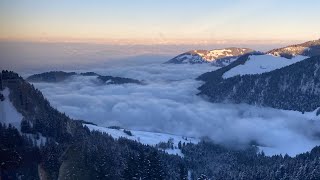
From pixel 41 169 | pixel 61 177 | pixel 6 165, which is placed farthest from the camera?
pixel 41 169

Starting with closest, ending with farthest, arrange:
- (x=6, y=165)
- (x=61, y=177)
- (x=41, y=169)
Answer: (x=6, y=165) → (x=61, y=177) → (x=41, y=169)

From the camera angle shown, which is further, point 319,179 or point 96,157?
point 319,179

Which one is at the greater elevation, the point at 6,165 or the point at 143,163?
the point at 6,165

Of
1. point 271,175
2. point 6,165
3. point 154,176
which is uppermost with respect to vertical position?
point 6,165

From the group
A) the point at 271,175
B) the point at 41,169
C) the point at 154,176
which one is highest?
the point at 154,176

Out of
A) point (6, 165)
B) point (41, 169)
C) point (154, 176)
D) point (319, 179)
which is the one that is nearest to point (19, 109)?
point (41, 169)

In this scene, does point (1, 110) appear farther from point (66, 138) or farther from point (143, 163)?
point (66, 138)

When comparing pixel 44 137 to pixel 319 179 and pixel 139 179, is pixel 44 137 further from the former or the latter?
pixel 139 179

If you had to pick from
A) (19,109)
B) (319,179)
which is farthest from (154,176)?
(19,109)

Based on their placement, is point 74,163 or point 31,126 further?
point 31,126
